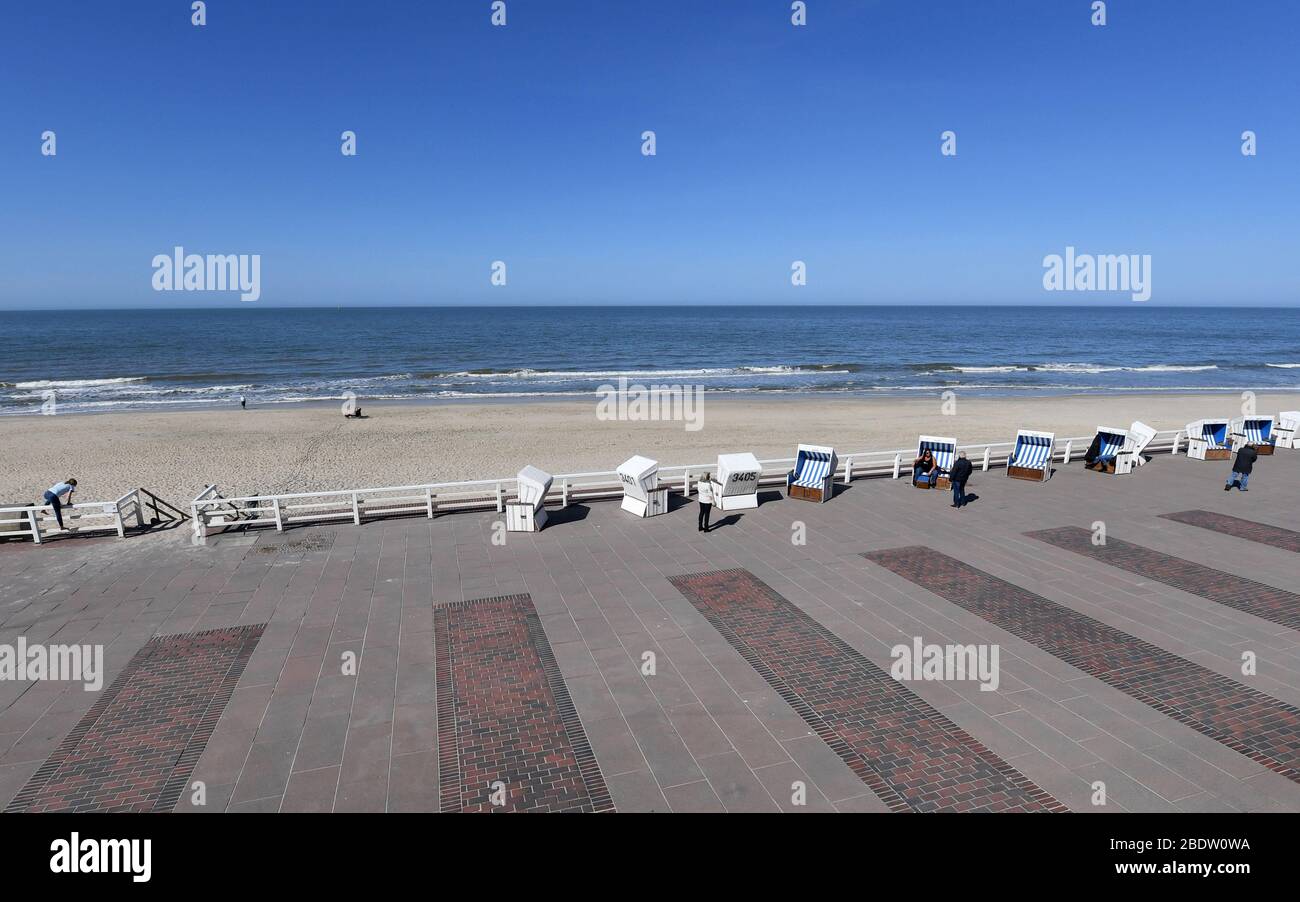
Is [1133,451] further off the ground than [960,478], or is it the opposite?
[1133,451]

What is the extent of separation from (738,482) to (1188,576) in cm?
818

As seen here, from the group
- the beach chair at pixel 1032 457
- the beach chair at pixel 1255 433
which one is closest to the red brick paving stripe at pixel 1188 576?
the beach chair at pixel 1032 457

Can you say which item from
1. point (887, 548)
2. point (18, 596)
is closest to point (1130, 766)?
point (887, 548)

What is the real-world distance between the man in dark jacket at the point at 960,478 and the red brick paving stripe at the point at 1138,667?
3.57 m

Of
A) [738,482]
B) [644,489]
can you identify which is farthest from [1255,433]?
[644,489]

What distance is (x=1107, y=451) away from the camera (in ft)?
60.1

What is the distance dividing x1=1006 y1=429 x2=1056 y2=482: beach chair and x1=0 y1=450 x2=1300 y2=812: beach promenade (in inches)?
132

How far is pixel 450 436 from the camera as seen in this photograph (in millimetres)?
32000

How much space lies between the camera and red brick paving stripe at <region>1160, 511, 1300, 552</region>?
12.6 m
